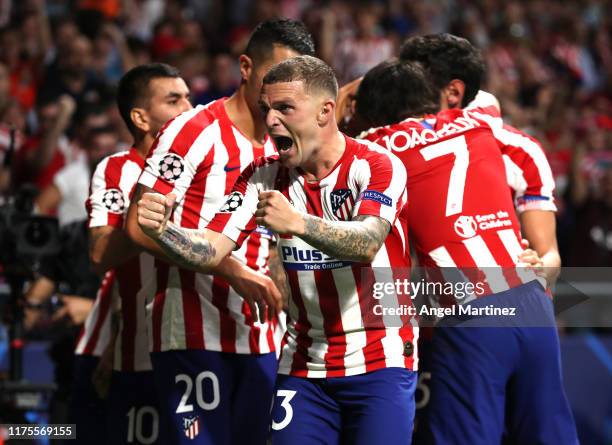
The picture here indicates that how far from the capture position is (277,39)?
5.03 metres

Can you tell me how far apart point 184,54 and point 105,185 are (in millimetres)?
5945

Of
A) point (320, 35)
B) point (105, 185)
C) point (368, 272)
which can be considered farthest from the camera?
point (320, 35)

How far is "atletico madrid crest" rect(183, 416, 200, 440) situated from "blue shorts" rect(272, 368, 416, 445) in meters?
0.73

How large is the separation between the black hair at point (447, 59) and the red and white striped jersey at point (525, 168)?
0.69ft

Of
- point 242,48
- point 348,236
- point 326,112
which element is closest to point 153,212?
point 348,236

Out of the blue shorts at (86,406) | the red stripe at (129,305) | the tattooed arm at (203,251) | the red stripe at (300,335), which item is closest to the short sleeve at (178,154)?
the tattooed arm at (203,251)

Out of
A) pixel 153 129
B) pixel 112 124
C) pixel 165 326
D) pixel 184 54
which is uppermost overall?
pixel 184 54

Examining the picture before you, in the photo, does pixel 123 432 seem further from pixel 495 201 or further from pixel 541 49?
pixel 541 49

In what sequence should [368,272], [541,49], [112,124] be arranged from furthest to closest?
[541,49] < [112,124] < [368,272]

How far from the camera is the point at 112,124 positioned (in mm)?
9594

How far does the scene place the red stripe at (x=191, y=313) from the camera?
5012 mm

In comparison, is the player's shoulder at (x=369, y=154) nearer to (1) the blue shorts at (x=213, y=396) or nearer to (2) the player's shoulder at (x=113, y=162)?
(1) the blue shorts at (x=213, y=396)

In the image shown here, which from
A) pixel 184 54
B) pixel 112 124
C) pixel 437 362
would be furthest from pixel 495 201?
pixel 184 54

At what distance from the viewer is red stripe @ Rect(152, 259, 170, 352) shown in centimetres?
508
